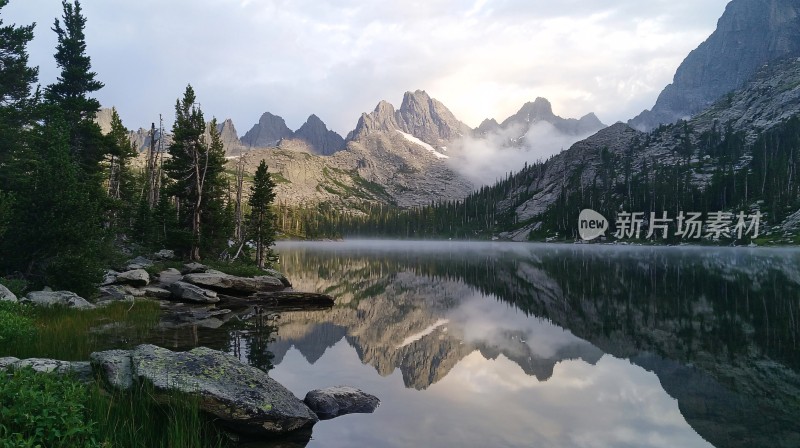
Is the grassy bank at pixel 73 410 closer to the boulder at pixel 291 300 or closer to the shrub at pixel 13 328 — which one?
the shrub at pixel 13 328

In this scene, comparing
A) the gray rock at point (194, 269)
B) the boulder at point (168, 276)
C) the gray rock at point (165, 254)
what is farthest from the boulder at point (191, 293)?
the gray rock at point (165, 254)

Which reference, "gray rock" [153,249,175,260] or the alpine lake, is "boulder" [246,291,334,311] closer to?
the alpine lake

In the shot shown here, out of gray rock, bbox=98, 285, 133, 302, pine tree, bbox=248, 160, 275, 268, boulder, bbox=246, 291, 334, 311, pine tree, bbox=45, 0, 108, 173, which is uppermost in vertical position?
pine tree, bbox=45, 0, 108, 173

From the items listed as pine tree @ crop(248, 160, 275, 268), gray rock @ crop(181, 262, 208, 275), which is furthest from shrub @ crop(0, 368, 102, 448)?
pine tree @ crop(248, 160, 275, 268)

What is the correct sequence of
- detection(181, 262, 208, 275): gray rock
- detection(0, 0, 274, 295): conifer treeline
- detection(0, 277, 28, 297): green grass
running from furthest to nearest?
detection(181, 262, 208, 275): gray rock < detection(0, 0, 274, 295): conifer treeline < detection(0, 277, 28, 297): green grass

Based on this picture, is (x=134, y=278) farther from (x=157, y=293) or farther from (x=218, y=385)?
(x=218, y=385)

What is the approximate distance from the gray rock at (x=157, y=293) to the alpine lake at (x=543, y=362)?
15.9 feet

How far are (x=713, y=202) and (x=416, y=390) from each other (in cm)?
18534

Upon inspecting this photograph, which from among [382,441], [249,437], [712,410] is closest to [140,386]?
[249,437]

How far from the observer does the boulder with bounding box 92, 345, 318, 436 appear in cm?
1152

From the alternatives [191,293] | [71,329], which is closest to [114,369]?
[71,329]

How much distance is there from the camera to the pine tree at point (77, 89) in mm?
44219

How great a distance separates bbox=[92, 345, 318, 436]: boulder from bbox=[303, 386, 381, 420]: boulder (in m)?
0.97

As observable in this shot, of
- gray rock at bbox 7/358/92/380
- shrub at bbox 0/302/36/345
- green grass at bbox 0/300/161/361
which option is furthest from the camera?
green grass at bbox 0/300/161/361
